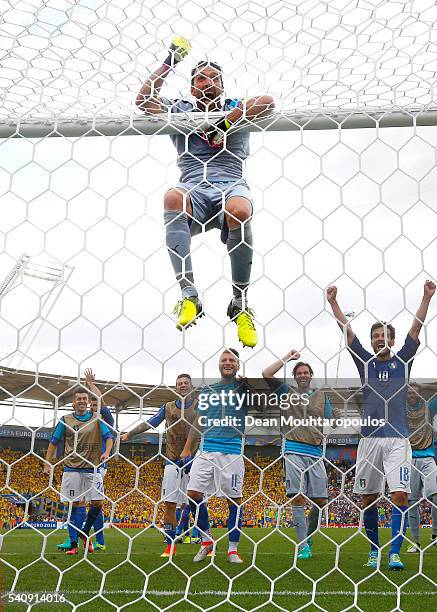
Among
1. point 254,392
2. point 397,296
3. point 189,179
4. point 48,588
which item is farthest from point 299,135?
point 48,588

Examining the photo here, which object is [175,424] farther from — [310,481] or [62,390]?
[310,481]

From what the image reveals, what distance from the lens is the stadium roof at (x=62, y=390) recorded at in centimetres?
215

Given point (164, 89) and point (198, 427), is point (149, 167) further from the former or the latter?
point (198, 427)

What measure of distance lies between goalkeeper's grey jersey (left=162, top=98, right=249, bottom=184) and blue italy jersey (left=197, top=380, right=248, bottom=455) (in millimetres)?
783

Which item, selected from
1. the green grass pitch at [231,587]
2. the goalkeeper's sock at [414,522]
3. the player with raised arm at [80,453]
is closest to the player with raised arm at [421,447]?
the goalkeeper's sock at [414,522]

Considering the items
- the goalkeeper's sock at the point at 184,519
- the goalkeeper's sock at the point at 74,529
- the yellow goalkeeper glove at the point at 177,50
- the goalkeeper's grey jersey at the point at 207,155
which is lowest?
the goalkeeper's sock at the point at 74,529

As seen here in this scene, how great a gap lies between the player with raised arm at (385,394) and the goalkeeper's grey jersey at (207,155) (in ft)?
2.08

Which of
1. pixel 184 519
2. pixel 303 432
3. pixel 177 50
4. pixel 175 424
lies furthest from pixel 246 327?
pixel 184 519

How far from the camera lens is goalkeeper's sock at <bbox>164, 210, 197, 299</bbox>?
2.16 m

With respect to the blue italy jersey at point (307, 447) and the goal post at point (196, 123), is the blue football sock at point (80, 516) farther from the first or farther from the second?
the goal post at point (196, 123)

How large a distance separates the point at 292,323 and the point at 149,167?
2.58 feet

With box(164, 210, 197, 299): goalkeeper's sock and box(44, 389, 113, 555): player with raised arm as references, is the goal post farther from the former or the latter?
box(44, 389, 113, 555): player with raised arm

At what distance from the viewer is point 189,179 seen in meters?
2.38

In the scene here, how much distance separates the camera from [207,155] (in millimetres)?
2416
